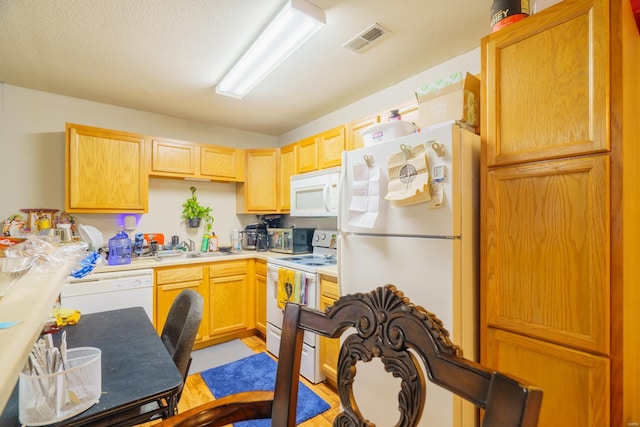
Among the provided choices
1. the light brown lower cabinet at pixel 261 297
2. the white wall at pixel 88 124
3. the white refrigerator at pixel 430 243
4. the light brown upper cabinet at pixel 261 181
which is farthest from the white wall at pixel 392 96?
the light brown lower cabinet at pixel 261 297

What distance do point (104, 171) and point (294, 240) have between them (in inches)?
73.7

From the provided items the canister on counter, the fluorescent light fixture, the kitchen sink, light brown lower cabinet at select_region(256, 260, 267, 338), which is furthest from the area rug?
the canister on counter

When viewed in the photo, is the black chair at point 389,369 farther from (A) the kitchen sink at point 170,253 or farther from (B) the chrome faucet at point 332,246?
(A) the kitchen sink at point 170,253

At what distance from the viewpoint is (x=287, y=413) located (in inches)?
31.5

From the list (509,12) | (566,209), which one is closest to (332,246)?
(566,209)

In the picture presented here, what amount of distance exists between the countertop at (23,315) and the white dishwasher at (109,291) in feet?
5.04

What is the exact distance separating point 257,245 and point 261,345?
3.66 feet

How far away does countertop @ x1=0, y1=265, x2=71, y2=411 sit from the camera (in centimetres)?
46

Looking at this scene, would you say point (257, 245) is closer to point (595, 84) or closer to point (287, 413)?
point (287, 413)

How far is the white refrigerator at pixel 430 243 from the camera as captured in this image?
1314 millimetres

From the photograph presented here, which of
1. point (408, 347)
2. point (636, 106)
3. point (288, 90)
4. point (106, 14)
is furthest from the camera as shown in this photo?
point (288, 90)

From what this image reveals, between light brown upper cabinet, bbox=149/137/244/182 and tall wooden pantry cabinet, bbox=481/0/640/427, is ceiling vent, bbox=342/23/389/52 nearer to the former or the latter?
tall wooden pantry cabinet, bbox=481/0/640/427

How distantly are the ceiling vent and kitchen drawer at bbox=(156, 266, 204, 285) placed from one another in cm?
232

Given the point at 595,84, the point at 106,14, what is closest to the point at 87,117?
the point at 106,14
